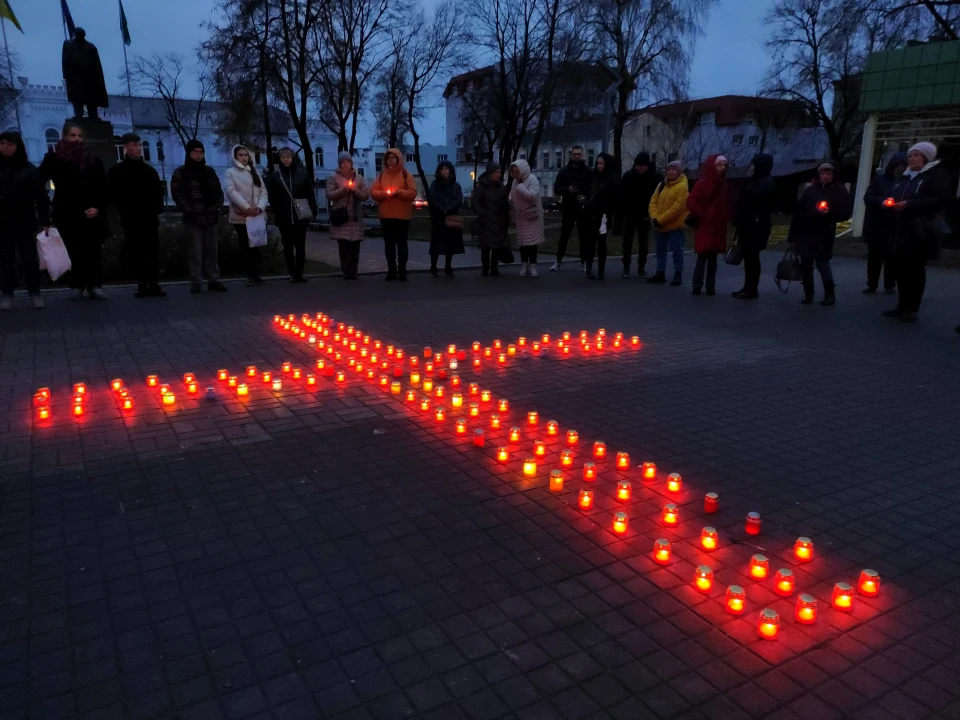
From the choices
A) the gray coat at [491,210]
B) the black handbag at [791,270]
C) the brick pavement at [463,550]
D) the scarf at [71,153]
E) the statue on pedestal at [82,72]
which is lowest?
the brick pavement at [463,550]

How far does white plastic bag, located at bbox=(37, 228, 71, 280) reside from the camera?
9109 mm

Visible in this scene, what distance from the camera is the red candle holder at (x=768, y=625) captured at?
9.19ft

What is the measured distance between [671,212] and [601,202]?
138cm

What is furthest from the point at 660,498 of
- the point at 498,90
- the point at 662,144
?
the point at 662,144

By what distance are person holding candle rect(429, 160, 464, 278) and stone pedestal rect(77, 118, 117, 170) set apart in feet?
22.0

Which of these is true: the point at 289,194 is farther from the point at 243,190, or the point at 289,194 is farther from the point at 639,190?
the point at 639,190

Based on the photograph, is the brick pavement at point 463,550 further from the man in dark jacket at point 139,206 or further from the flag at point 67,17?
the flag at point 67,17

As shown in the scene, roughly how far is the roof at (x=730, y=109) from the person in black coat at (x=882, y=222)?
56.7 feet

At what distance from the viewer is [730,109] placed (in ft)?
198

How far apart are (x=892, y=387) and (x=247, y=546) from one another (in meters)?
5.49

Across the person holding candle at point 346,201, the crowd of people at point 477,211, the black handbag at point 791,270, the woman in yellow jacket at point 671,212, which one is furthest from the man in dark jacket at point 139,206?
the black handbag at point 791,270

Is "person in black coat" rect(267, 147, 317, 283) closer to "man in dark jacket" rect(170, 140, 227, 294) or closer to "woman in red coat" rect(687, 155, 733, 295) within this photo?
"man in dark jacket" rect(170, 140, 227, 294)

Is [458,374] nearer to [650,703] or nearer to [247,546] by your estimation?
[247,546]

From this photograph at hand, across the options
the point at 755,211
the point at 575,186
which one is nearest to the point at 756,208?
the point at 755,211
